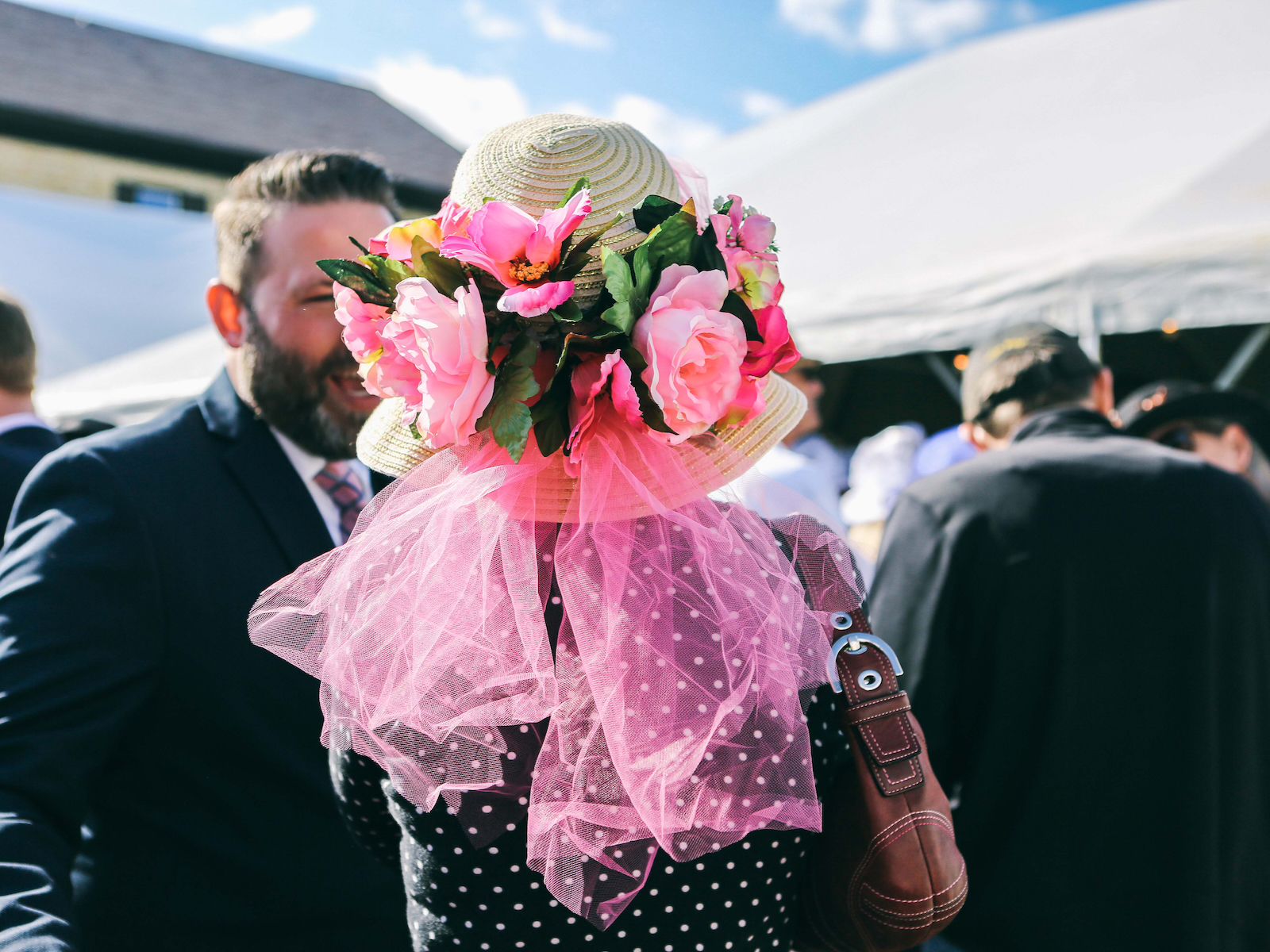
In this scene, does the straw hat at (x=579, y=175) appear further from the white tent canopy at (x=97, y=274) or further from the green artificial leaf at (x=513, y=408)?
the white tent canopy at (x=97, y=274)

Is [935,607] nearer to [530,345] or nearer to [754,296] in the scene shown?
[754,296]

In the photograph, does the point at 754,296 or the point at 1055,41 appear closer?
the point at 754,296

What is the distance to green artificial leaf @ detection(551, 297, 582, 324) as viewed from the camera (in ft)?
2.72

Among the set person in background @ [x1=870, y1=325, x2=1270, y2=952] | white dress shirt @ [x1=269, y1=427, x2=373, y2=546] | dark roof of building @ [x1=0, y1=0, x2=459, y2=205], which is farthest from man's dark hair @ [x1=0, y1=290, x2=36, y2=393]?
dark roof of building @ [x1=0, y1=0, x2=459, y2=205]

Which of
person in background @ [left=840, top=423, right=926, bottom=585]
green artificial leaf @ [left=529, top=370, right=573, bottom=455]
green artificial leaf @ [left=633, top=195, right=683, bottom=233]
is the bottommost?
person in background @ [left=840, top=423, right=926, bottom=585]

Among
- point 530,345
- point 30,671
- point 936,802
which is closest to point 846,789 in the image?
point 936,802

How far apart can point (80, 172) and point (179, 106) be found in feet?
9.69

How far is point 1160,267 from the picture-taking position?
12.5ft

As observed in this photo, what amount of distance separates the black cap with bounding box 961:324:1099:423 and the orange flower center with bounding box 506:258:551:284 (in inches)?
65.3

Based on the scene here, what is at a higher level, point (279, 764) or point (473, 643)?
point (473, 643)

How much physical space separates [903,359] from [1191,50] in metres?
2.92

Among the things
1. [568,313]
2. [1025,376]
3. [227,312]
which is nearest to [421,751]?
[568,313]

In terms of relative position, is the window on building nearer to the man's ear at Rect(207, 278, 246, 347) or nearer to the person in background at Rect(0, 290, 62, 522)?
the person in background at Rect(0, 290, 62, 522)

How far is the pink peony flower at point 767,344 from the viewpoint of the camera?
2.95 ft
